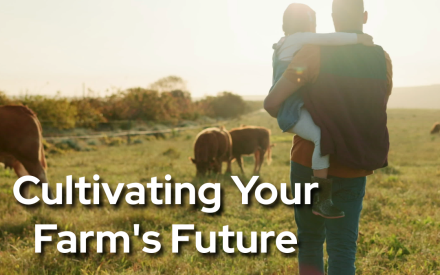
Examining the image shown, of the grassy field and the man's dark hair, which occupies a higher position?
the man's dark hair

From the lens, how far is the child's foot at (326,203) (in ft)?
6.99

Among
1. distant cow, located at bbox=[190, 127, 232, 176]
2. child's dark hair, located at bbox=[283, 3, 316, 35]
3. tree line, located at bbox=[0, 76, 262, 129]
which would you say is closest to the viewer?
child's dark hair, located at bbox=[283, 3, 316, 35]

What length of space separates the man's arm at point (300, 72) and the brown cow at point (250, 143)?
31.8ft

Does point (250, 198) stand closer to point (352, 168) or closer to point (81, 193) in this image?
point (81, 193)

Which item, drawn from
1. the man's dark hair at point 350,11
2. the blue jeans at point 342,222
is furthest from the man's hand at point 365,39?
the blue jeans at point 342,222

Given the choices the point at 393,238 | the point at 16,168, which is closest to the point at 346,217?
the point at 393,238

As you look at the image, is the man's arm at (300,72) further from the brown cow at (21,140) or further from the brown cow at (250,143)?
the brown cow at (250,143)

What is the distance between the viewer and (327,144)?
2121mm

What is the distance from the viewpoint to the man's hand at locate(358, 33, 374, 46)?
2.15m

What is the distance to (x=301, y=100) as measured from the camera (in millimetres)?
2242

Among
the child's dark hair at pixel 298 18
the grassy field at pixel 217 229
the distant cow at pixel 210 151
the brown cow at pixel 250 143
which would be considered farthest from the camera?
the brown cow at pixel 250 143

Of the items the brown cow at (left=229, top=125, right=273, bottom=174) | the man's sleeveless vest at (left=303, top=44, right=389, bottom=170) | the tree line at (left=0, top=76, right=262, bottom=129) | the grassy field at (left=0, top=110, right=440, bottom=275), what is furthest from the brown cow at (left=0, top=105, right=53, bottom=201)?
the tree line at (left=0, top=76, right=262, bottom=129)

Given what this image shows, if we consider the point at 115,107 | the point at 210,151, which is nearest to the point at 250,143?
the point at 210,151

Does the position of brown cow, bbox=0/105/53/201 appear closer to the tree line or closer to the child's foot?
the child's foot
